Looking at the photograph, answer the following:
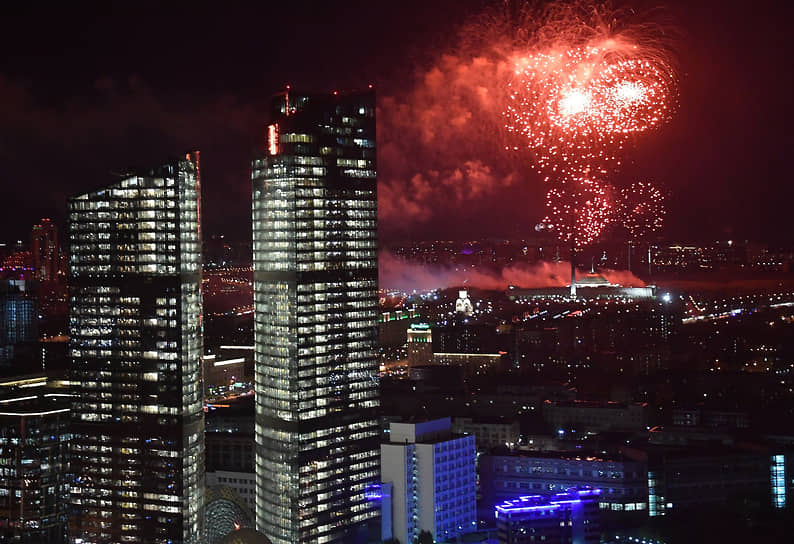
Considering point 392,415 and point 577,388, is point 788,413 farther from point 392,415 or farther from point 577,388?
point 392,415

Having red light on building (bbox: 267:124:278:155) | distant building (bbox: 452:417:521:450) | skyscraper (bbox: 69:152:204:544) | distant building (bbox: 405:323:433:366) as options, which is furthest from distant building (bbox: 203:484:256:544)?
distant building (bbox: 405:323:433:366)

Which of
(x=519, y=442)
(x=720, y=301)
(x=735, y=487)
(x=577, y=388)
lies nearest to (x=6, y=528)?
(x=519, y=442)

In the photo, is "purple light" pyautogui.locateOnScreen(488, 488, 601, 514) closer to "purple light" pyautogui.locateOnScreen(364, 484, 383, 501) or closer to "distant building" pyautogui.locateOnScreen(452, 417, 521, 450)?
"purple light" pyautogui.locateOnScreen(364, 484, 383, 501)

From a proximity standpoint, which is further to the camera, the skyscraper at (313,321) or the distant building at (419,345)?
the distant building at (419,345)

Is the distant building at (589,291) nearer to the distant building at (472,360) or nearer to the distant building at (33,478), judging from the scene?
the distant building at (472,360)

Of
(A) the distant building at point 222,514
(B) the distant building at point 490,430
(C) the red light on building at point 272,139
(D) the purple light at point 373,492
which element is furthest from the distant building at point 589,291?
(A) the distant building at point 222,514

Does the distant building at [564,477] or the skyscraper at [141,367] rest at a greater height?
the skyscraper at [141,367]
